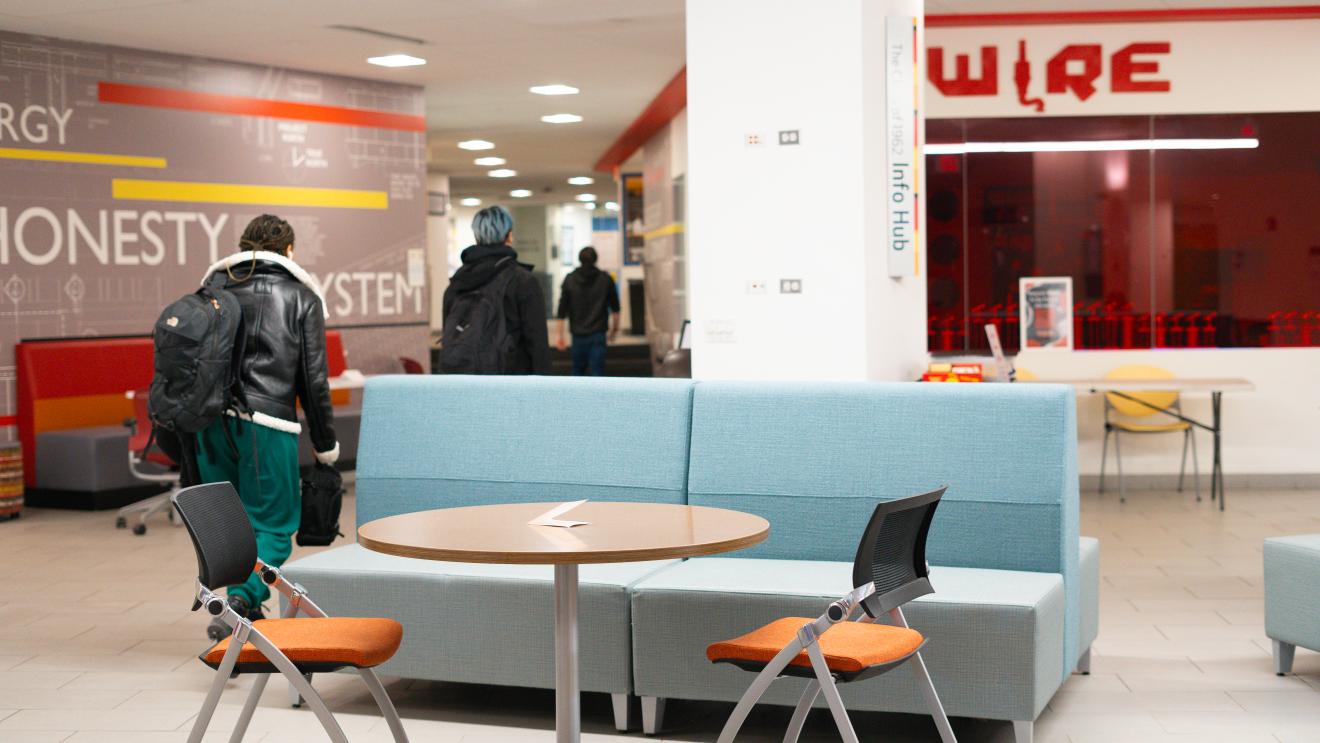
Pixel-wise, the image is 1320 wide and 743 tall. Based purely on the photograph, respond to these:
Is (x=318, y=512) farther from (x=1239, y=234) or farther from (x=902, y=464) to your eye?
(x=1239, y=234)

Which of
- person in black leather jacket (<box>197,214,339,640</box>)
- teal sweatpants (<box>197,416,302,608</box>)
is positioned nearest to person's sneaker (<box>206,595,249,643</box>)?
person in black leather jacket (<box>197,214,339,640</box>)

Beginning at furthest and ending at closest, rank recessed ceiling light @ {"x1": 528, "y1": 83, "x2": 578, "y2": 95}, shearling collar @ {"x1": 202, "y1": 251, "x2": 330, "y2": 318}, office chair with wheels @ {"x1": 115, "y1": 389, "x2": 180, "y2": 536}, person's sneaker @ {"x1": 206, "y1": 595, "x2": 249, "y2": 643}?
1. recessed ceiling light @ {"x1": 528, "y1": 83, "x2": 578, "y2": 95}
2. office chair with wheels @ {"x1": 115, "y1": 389, "x2": 180, "y2": 536}
3. shearling collar @ {"x1": 202, "y1": 251, "x2": 330, "y2": 318}
4. person's sneaker @ {"x1": 206, "y1": 595, "x2": 249, "y2": 643}

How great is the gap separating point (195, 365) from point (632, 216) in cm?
1605

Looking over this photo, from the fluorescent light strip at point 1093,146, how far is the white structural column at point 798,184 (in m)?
4.12

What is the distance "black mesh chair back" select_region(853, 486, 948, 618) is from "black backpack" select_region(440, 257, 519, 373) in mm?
3061

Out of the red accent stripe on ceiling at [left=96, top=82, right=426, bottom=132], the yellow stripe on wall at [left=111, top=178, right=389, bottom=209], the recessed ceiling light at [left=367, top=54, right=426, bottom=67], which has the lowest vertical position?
the yellow stripe on wall at [left=111, top=178, right=389, bottom=209]

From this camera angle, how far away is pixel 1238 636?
18.4ft

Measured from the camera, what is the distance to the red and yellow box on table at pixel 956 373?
19.6 ft

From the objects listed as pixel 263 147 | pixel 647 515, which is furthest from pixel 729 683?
pixel 263 147

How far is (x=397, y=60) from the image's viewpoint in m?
11.5

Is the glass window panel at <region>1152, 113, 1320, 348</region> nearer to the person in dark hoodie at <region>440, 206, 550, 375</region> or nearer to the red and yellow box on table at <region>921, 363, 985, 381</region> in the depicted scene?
the red and yellow box on table at <region>921, 363, 985, 381</region>

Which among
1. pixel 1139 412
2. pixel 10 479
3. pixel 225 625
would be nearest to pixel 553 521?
pixel 225 625

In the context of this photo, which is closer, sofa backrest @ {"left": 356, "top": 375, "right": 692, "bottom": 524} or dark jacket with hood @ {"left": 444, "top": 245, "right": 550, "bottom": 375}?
sofa backrest @ {"left": 356, "top": 375, "right": 692, "bottom": 524}

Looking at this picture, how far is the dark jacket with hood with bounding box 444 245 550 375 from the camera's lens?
6336 millimetres
